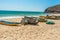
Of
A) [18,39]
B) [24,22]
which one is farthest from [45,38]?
[24,22]

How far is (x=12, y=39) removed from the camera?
227 inches

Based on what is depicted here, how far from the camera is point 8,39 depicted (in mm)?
5758

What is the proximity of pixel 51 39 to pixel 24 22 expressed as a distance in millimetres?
5901

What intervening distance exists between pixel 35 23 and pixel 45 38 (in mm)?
5865

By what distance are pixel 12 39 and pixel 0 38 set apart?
1.82ft

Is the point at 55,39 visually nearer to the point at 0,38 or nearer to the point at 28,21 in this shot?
the point at 0,38

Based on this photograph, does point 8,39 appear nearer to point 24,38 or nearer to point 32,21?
point 24,38

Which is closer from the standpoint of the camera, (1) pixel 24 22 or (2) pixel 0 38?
(2) pixel 0 38

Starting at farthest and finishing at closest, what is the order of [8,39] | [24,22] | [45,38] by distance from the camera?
1. [24,22]
2. [45,38]
3. [8,39]

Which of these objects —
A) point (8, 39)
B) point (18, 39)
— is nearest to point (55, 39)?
point (18, 39)

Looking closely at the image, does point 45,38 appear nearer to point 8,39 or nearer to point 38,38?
point 38,38

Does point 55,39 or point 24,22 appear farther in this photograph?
point 24,22

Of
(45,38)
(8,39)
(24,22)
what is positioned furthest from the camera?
(24,22)

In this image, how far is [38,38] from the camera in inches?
240
